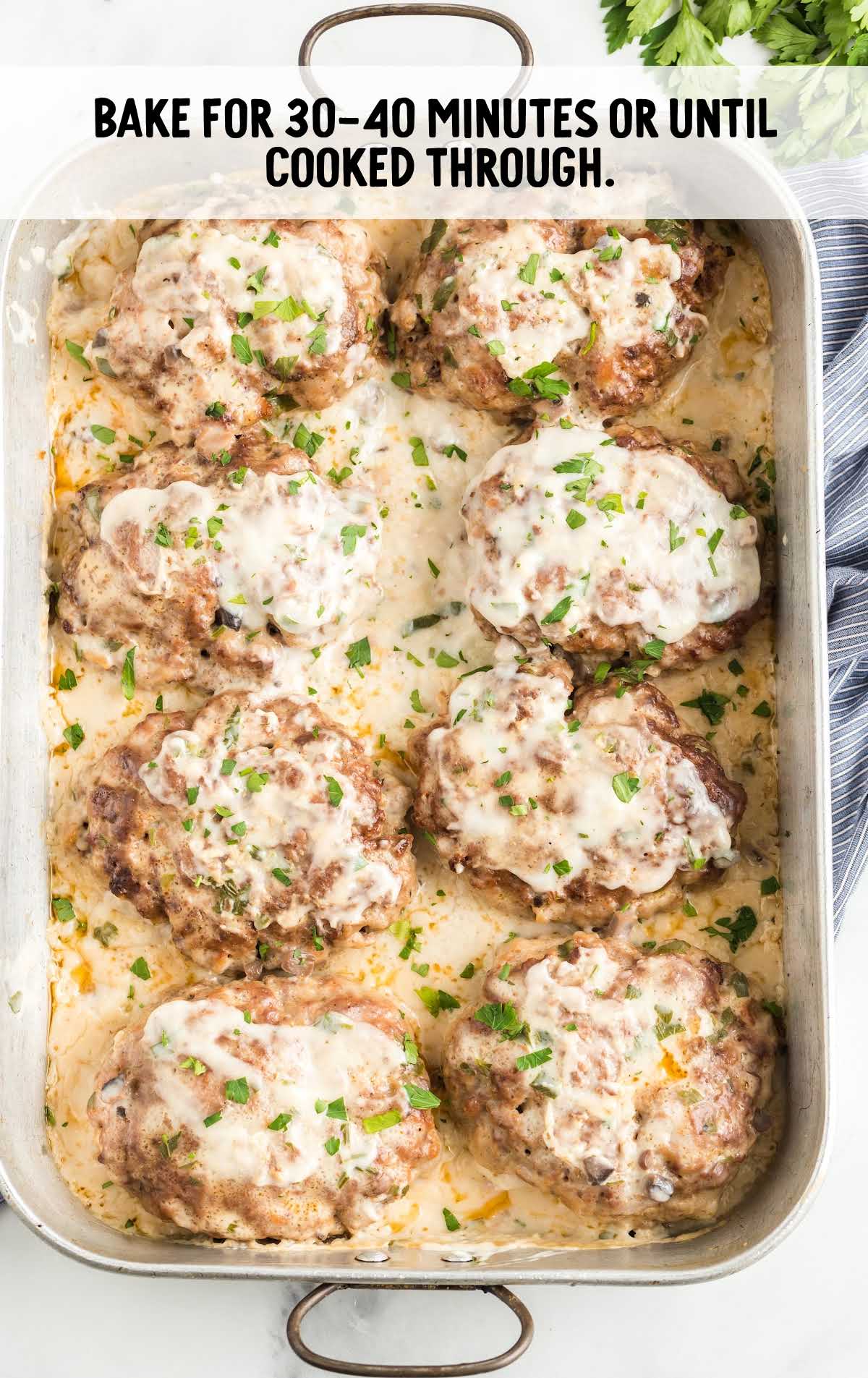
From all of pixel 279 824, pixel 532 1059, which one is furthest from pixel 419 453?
pixel 532 1059

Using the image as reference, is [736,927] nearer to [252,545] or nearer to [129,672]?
[252,545]

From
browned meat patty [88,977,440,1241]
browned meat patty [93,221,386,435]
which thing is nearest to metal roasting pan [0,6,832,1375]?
browned meat patty [88,977,440,1241]

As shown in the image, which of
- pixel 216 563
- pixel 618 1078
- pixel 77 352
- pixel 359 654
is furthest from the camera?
pixel 77 352

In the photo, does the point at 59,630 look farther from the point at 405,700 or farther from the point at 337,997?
the point at 337,997

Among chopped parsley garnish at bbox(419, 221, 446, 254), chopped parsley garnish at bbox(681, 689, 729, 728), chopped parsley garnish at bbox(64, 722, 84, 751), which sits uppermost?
chopped parsley garnish at bbox(419, 221, 446, 254)

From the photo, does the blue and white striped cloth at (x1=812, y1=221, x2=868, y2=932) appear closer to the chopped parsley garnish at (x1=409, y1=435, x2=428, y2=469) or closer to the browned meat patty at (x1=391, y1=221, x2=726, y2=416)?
the browned meat patty at (x1=391, y1=221, x2=726, y2=416)

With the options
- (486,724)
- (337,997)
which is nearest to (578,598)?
(486,724)

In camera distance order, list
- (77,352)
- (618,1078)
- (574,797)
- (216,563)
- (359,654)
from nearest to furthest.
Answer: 1. (618,1078)
2. (574,797)
3. (216,563)
4. (359,654)
5. (77,352)
